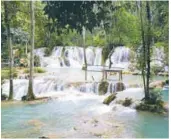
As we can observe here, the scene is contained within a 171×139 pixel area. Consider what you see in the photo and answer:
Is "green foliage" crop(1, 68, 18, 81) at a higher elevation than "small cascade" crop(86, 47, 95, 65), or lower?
lower

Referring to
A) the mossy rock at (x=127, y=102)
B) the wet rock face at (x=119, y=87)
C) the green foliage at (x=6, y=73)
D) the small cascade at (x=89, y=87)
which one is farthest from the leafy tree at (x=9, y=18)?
the mossy rock at (x=127, y=102)

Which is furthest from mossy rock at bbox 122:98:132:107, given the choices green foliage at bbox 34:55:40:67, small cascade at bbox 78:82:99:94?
green foliage at bbox 34:55:40:67

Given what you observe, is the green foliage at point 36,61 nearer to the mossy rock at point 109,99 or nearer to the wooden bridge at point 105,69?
the wooden bridge at point 105,69

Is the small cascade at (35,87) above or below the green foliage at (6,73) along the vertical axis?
below

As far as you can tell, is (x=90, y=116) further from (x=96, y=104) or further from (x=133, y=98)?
(x=133, y=98)

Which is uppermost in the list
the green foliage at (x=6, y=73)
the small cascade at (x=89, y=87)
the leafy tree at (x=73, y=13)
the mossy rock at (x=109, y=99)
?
the leafy tree at (x=73, y=13)

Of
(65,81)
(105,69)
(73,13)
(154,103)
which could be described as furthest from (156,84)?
(73,13)

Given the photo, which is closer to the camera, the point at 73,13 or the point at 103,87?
the point at 73,13

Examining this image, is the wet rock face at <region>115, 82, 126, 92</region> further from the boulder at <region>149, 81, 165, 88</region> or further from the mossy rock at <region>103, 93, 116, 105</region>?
the boulder at <region>149, 81, 165, 88</region>

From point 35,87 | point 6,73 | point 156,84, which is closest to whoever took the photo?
point 156,84

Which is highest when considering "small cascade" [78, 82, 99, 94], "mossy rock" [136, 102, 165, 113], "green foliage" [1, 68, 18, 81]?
"green foliage" [1, 68, 18, 81]

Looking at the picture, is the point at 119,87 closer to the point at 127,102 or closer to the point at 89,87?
the point at 127,102

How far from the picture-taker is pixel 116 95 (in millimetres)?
3777

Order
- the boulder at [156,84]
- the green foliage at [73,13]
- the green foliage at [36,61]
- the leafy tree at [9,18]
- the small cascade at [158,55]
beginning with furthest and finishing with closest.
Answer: the green foliage at [36,61] < the leafy tree at [9,18] < the boulder at [156,84] < the small cascade at [158,55] < the green foliage at [73,13]
